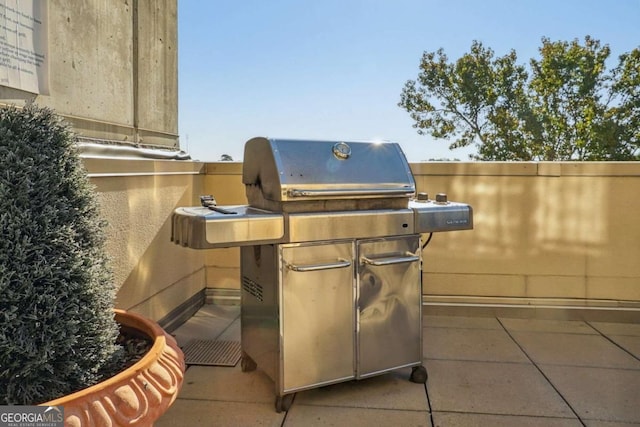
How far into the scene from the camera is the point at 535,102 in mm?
19266

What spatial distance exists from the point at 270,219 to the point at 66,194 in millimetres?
Result: 930

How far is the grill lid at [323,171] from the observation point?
2293 mm

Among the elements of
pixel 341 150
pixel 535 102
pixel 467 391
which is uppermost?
pixel 535 102

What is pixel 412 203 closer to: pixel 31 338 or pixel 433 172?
pixel 433 172

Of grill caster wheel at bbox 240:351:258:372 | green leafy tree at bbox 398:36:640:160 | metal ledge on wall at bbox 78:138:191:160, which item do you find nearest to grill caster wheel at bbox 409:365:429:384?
grill caster wheel at bbox 240:351:258:372

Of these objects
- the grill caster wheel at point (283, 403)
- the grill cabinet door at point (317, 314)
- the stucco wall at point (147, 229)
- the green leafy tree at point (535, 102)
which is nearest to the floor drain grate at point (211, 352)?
the stucco wall at point (147, 229)

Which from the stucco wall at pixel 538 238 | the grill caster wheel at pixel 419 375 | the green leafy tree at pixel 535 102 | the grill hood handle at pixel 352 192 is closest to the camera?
the grill hood handle at pixel 352 192

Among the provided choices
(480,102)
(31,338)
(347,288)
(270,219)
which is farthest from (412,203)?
(480,102)

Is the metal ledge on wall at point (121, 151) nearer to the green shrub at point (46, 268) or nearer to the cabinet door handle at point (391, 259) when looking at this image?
the green shrub at point (46, 268)

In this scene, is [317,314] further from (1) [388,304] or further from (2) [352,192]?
(2) [352,192]

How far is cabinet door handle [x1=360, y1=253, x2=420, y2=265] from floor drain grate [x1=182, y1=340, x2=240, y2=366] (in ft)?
3.97

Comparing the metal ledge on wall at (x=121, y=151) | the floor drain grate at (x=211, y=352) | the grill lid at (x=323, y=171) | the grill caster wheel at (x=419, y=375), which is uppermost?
the metal ledge on wall at (x=121, y=151)

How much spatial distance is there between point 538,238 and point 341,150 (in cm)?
251

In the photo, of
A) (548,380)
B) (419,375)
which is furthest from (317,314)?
(548,380)
